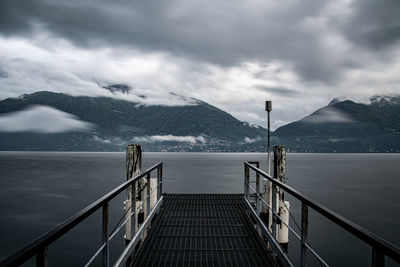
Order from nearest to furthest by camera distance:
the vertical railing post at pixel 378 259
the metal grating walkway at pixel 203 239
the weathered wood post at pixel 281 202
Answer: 1. the vertical railing post at pixel 378 259
2. the metal grating walkway at pixel 203 239
3. the weathered wood post at pixel 281 202

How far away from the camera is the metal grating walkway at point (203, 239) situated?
4.23 metres

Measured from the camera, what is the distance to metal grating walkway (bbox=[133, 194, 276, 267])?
4230 mm

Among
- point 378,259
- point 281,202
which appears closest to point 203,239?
point 281,202

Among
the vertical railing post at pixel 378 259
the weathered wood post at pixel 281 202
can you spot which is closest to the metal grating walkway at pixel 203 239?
the weathered wood post at pixel 281 202

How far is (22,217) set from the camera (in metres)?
19.9

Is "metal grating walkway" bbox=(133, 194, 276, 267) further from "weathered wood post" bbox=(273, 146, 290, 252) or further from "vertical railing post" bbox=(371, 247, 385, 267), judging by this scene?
"vertical railing post" bbox=(371, 247, 385, 267)

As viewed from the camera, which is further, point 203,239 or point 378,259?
point 203,239

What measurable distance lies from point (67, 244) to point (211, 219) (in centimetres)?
1093

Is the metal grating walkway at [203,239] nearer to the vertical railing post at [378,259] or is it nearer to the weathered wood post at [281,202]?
the weathered wood post at [281,202]

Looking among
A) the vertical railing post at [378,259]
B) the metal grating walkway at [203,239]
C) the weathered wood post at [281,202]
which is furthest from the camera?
the weathered wood post at [281,202]

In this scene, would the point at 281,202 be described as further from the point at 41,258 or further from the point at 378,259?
the point at 41,258

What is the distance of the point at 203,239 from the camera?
17.3 feet

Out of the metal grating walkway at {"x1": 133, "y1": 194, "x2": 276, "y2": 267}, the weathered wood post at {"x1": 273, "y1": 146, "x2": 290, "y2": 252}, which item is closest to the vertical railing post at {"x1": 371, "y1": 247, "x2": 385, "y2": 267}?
the metal grating walkway at {"x1": 133, "y1": 194, "x2": 276, "y2": 267}

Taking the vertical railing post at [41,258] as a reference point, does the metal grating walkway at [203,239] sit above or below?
below
